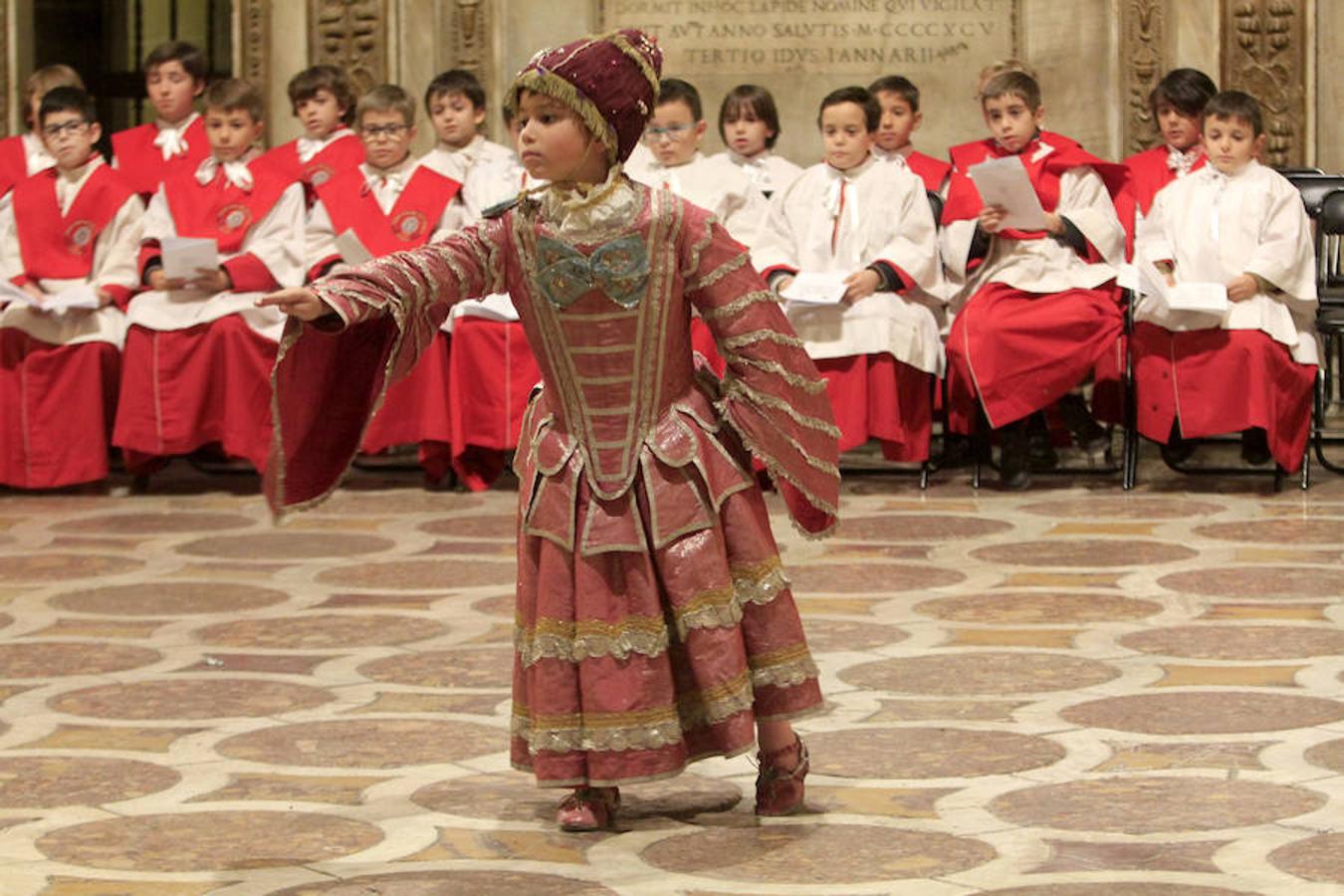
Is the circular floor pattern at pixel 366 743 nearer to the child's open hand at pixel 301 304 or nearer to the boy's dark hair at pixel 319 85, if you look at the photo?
the child's open hand at pixel 301 304

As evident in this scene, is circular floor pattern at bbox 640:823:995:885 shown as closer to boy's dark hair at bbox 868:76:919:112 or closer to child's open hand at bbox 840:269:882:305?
child's open hand at bbox 840:269:882:305

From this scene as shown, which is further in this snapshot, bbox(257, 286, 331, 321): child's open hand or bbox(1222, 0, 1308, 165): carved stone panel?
bbox(1222, 0, 1308, 165): carved stone panel

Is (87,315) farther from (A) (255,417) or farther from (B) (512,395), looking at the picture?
(B) (512,395)

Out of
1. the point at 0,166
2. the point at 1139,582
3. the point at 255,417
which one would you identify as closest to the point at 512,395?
the point at 255,417

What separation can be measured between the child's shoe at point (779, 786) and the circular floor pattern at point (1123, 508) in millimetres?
4040

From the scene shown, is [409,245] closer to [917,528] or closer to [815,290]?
[815,290]

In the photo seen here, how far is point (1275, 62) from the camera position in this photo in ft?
34.6

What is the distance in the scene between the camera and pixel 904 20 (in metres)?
11.1

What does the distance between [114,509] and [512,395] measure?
158 cm

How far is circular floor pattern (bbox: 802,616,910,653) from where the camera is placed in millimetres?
5586

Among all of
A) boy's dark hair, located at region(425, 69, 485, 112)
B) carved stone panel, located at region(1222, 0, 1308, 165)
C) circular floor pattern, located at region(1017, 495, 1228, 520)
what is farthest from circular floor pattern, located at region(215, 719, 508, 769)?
carved stone panel, located at region(1222, 0, 1308, 165)

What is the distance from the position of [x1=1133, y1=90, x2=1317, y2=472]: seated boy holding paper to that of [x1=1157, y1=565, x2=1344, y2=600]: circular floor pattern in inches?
77.2

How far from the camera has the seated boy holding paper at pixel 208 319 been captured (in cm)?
906

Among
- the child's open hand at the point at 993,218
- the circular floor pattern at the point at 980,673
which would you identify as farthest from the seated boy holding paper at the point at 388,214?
the circular floor pattern at the point at 980,673
